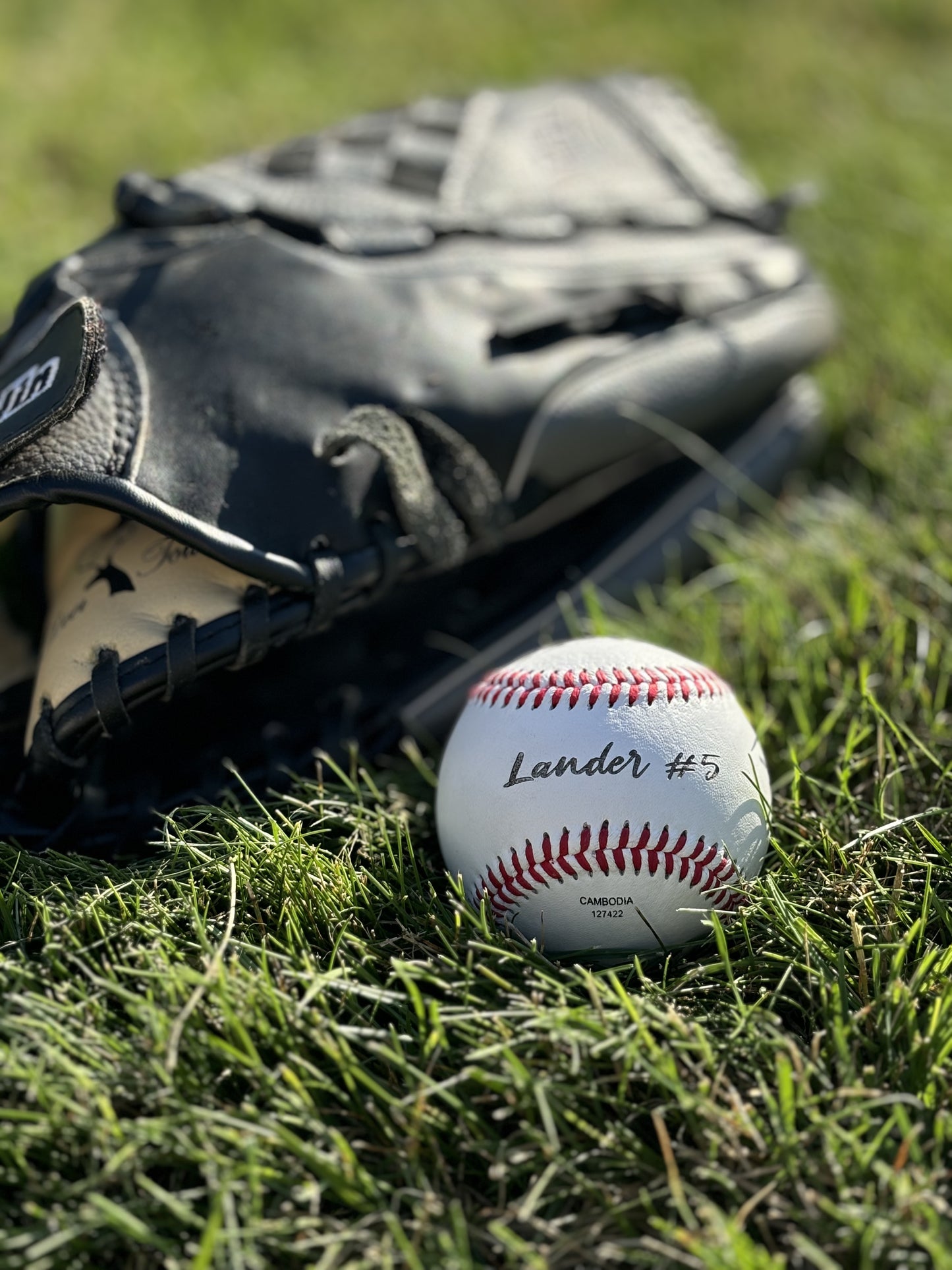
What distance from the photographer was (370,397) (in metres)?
2.04

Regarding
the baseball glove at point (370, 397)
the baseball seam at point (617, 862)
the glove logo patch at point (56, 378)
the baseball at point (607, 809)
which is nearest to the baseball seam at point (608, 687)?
the baseball at point (607, 809)

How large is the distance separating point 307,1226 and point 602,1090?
40 cm

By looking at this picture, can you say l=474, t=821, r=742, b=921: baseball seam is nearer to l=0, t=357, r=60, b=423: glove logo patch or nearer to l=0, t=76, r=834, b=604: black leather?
l=0, t=76, r=834, b=604: black leather

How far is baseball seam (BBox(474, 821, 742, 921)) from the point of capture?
1.54 metres

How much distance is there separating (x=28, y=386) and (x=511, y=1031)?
1.23m

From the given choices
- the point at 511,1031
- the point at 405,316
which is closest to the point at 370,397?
the point at 405,316

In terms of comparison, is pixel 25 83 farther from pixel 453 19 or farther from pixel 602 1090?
pixel 602 1090

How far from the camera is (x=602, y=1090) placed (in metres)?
1.39

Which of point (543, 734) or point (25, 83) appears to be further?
point (25, 83)

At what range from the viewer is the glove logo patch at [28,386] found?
1.70 metres

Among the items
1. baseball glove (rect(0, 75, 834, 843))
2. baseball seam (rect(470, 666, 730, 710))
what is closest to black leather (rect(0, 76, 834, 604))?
baseball glove (rect(0, 75, 834, 843))

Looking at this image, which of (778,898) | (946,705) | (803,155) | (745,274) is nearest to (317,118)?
(803,155)

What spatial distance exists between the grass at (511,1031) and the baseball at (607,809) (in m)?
0.07

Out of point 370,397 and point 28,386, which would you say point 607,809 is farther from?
point 28,386
